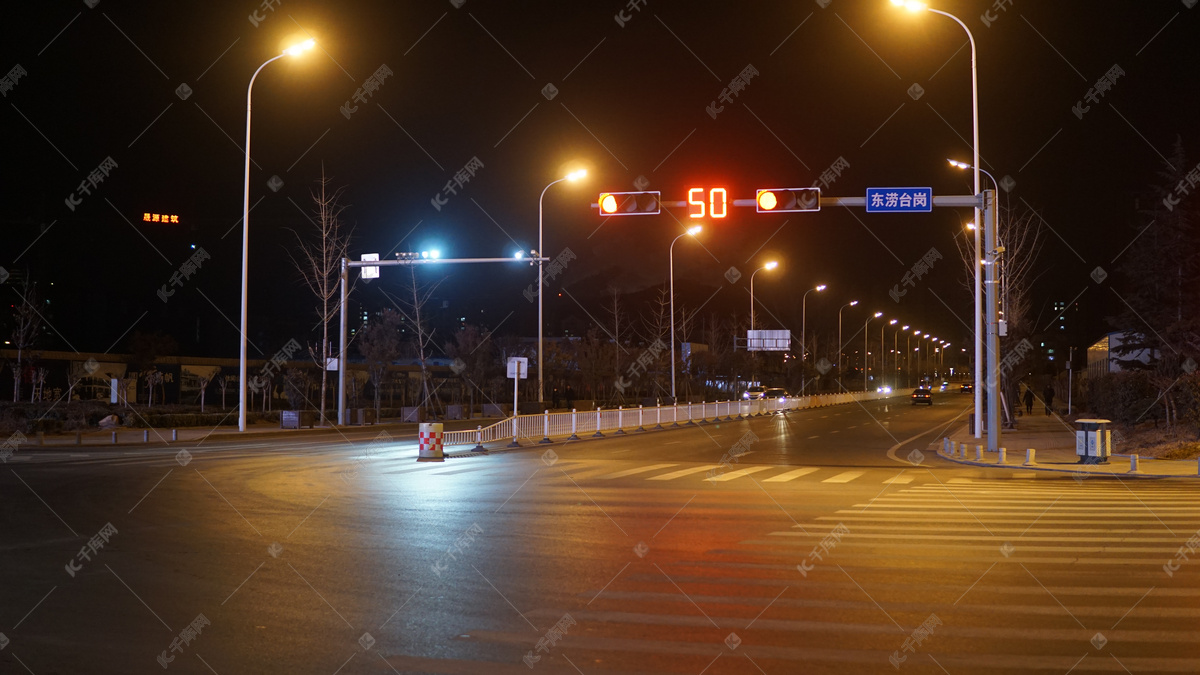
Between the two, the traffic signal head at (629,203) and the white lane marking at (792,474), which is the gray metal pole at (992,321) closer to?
the white lane marking at (792,474)

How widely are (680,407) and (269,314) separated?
175ft

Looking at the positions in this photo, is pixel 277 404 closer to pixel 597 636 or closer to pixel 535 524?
pixel 535 524

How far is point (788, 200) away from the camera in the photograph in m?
22.9

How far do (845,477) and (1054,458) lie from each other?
8.08m

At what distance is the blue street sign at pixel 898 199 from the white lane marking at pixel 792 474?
21.6 ft

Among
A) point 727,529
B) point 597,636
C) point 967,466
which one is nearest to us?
point 597,636

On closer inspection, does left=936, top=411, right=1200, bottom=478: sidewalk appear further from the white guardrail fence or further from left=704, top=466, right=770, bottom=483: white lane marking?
the white guardrail fence

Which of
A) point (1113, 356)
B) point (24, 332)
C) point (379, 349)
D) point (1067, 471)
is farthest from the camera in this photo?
point (379, 349)

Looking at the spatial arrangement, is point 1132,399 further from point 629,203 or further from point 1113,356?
point 629,203

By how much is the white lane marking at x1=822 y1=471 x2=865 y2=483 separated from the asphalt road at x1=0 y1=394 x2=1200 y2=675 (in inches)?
44.6

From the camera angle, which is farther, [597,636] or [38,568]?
[38,568]

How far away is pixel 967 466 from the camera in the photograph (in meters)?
24.2

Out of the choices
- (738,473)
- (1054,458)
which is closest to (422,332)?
(738,473)

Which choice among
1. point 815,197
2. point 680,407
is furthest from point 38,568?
point 680,407
